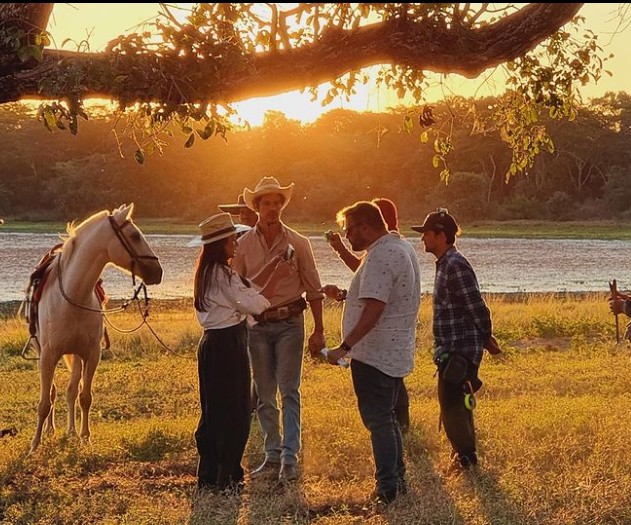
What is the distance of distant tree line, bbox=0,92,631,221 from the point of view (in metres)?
59.0

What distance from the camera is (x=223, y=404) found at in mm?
5594

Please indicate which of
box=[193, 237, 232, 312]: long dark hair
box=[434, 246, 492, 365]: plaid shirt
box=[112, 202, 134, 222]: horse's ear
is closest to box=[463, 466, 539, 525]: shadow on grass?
box=[434, 246, 492, 365]: plaid shirt

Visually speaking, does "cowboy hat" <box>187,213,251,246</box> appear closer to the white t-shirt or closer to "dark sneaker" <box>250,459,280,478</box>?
the white t-shirt

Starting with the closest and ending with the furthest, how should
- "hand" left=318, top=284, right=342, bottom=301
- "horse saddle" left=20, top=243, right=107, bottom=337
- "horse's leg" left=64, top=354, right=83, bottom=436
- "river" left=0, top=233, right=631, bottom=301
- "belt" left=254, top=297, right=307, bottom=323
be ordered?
1. "hand" left=318, top=284, right=342, bottom=301
2. "belt" left=254, top=297, right=307, bottom=323
3. "horse saddle" left=20, top=243, right=107, bottom=337
4. "horse's leg" left=64, top=354, right=83, bottom=436
5. "river" left=0, top=233, right=631, bottom=301

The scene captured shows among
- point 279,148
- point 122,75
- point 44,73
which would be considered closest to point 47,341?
point 44,73

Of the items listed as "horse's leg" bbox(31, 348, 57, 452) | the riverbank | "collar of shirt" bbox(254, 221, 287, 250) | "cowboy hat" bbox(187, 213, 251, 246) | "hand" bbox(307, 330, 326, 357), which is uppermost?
"cowboy hat" bbox(187, 213, 251, 246)

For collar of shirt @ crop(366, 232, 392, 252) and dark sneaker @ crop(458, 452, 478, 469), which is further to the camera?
dark sneaker @ crop(458, 452, 478, 469)

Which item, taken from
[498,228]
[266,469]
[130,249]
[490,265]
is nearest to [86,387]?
[130,249]

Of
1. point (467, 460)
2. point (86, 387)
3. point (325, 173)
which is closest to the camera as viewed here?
point (467, 460)

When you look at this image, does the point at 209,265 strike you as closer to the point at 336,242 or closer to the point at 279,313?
the point at 279,313

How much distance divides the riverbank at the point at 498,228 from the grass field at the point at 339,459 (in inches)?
1513

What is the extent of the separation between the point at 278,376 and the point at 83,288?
1.98m

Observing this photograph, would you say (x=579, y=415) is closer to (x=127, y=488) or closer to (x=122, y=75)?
(x=127, y=488)

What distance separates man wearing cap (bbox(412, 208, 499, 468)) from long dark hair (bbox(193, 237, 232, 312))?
1.42 m
